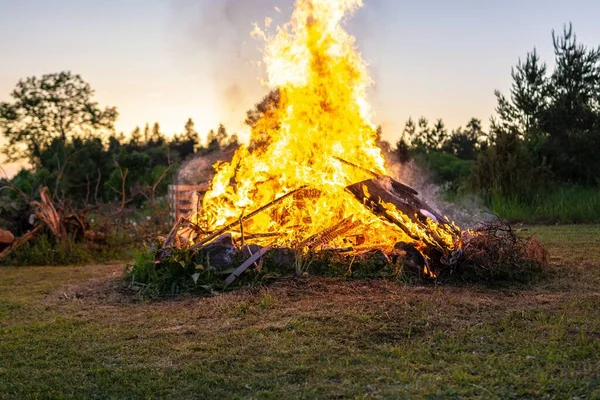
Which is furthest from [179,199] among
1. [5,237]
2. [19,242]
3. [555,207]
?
[555,207]

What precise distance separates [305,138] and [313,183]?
0.73 m

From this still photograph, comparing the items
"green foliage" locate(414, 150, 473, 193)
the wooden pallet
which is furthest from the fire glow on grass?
"green foliage" locate(414, 150, 473, 193)

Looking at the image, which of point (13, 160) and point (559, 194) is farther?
point (13, 160)

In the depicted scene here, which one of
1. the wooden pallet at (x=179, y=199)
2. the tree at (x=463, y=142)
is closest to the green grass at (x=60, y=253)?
the wooden pallet at (x=179, y=199)

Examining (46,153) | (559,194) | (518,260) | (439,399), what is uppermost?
(46,153)

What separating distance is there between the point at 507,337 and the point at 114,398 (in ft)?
9.38

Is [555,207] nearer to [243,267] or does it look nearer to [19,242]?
[243,267]

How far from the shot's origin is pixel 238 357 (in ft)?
15.5

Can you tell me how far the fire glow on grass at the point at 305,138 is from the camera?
8.38 metres

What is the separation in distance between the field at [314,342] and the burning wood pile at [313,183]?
30.4 inches

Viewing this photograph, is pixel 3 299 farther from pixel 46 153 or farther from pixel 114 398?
pixel 46 153

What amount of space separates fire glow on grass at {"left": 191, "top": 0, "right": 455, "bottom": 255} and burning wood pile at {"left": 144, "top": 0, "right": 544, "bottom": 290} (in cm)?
1

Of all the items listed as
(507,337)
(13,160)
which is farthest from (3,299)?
(13,160)

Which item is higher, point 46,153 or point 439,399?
point 46,153
